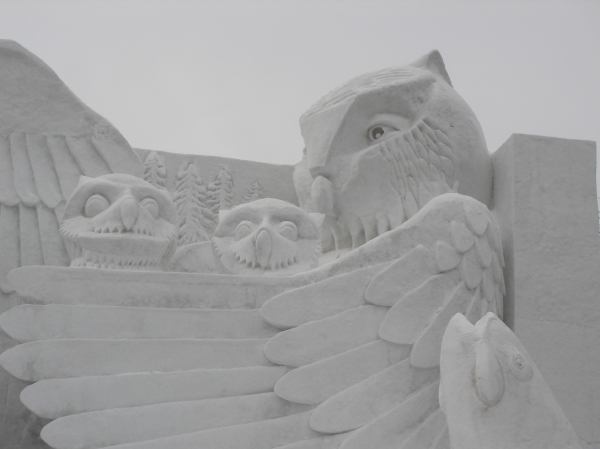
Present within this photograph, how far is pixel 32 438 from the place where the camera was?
9.46ft

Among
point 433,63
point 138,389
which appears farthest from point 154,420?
point 433,63

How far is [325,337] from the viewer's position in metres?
2.52

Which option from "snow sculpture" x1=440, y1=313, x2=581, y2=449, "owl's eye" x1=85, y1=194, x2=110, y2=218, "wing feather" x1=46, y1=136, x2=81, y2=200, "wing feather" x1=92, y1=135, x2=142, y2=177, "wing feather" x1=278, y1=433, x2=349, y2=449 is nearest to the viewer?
"snow sculpture" x1=440, y1=313, x2=581, y2=449

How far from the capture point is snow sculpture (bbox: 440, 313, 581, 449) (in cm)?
202

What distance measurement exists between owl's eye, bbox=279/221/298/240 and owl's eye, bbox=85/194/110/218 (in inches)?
25.6

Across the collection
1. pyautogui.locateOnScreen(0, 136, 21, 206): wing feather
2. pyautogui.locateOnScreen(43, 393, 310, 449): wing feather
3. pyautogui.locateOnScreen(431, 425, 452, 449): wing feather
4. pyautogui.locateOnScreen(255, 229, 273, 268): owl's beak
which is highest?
pyautogui.locateOnScreen(0, 136, 21, 206): wing feather

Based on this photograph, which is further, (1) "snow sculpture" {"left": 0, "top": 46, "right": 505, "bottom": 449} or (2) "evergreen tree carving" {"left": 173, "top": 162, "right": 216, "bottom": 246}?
(2) "evergreen tree carving" {"left": 173, "top": 162, "right": 216, "bottom": 246}

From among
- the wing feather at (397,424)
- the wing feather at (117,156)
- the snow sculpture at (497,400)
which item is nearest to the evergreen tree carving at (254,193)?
the wing feather at (117,156)

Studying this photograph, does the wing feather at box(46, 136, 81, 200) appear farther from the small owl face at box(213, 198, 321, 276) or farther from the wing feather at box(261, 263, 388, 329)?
the wing feather at box(261, 263, 388, 329)

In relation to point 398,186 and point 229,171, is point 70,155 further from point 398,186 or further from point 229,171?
point 398,186

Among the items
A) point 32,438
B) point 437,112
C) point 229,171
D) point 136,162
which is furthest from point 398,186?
point 32,438

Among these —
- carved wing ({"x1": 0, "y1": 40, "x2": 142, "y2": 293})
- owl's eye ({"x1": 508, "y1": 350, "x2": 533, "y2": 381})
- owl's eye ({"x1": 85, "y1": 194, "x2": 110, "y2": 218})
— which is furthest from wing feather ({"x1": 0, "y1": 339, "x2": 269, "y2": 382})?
carved wing ({"x1": 0, "y1": 40, "x2": 142, "y2": 293})

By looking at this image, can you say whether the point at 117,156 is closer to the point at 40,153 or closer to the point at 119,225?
the point at 40,153

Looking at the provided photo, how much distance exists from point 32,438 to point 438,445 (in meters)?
1.50
